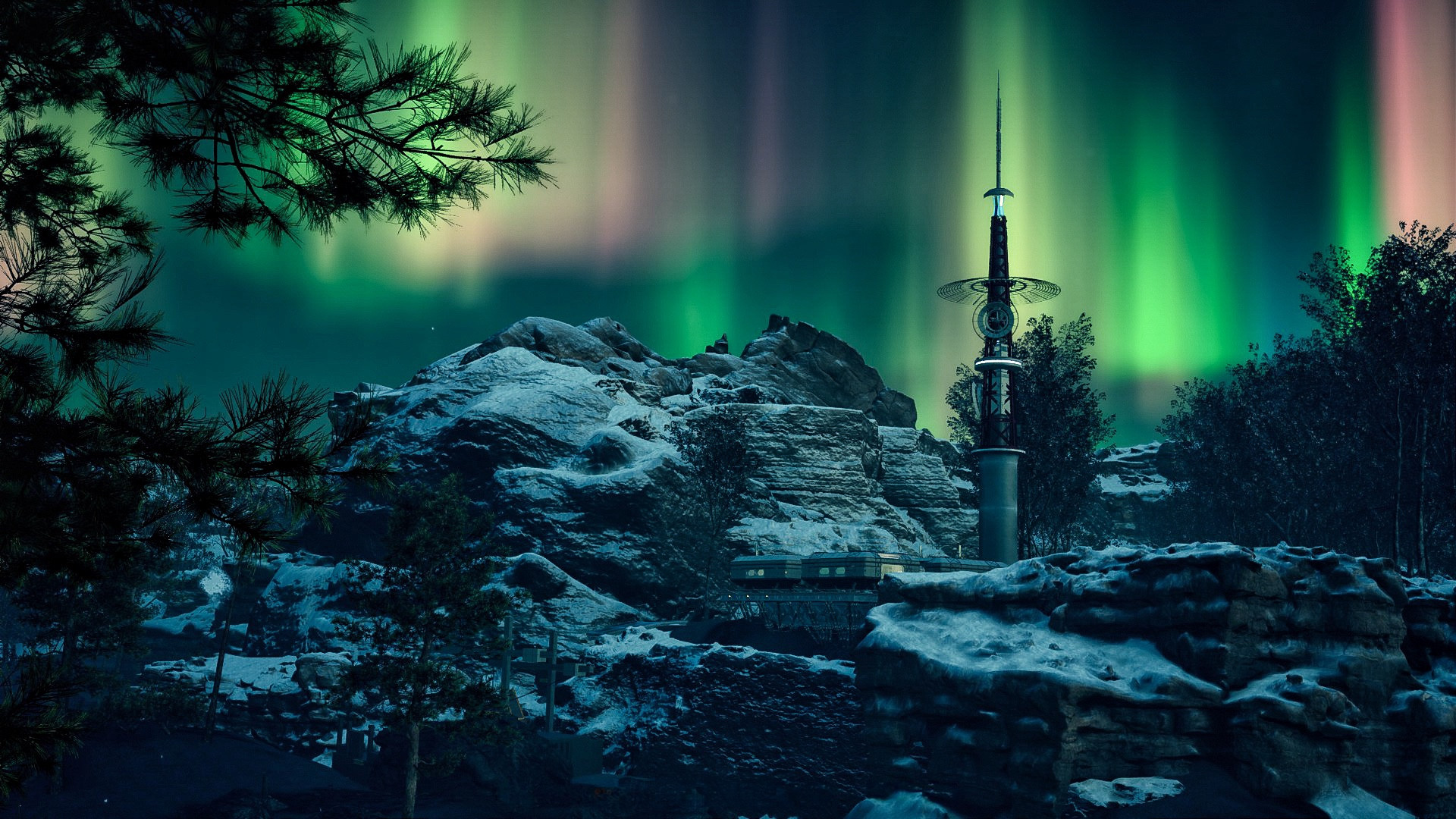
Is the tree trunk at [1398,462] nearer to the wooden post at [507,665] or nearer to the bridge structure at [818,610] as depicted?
the bridge structure at [818,610]

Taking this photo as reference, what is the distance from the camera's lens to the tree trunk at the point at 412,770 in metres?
42.0

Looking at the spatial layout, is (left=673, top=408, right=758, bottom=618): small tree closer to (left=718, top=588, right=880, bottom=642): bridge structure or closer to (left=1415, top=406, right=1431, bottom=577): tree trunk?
(left=718, top=588, right=880, bottom=642): bridge structure

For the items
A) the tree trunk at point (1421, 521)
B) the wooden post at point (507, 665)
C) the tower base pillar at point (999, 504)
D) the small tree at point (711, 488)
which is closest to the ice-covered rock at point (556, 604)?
the wooden post at point (507, 665)

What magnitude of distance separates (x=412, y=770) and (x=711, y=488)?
120 ft

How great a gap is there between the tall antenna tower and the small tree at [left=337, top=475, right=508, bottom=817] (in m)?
31.2

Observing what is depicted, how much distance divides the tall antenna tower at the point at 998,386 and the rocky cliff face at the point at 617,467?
69.3 ft

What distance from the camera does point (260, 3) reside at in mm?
9680

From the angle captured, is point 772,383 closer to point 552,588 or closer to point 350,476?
point 552,588

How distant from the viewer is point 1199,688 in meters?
Answer: 36.3

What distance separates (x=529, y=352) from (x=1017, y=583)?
2943 inches

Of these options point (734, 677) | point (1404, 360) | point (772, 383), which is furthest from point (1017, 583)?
point (772, 383)

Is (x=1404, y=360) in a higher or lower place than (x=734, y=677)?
higher

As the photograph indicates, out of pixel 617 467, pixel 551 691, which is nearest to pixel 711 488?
pixel 617 467

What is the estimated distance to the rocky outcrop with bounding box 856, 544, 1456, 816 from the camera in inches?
1404
